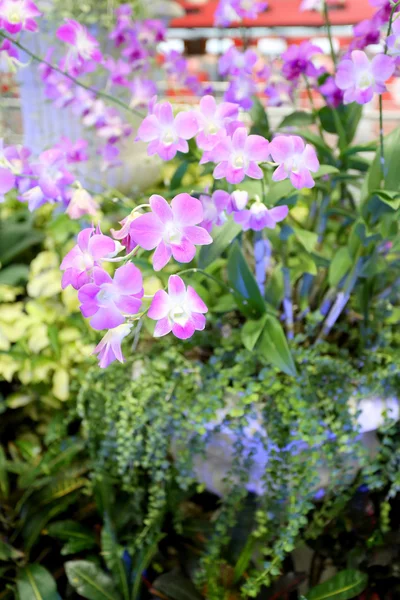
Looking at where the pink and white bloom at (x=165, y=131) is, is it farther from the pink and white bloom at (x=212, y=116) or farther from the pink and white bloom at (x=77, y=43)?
the pink and white bloom at (x=77, y=43)

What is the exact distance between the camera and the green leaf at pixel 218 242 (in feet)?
2.40

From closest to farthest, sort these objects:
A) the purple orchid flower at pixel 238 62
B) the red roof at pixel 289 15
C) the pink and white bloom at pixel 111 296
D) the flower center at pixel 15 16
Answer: the pink and white bloom at pixel 111 296, the flower center at pixel 15 16, the purple orchid flower at pixel 238 62, the red roof at pixel 289 15

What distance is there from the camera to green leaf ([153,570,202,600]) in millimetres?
987

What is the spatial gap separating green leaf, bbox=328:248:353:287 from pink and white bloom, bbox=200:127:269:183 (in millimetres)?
307

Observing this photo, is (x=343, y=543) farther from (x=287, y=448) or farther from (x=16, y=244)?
(x=16, y=244)

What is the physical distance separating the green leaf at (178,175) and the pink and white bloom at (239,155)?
1.06 feet

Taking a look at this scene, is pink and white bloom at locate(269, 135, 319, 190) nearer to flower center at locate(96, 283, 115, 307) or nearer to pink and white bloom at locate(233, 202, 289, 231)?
pink and white bloom at locate(233, 202, 289, 231)

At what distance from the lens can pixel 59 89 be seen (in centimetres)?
102

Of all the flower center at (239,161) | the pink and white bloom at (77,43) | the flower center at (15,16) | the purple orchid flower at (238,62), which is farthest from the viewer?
the purple orchid flower at (238,62)

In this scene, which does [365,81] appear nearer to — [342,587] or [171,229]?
[171,229]

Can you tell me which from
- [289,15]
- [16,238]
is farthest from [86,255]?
[289,15]

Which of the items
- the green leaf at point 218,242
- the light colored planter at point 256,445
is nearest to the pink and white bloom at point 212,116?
the green leaf at point 218,242

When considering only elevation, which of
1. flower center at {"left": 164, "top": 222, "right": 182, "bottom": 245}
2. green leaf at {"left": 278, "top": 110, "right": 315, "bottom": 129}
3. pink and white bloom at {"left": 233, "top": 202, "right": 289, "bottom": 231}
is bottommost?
pink and white bloom at {"left": 233, "top": 202, "right": 289, "bottom": 231}

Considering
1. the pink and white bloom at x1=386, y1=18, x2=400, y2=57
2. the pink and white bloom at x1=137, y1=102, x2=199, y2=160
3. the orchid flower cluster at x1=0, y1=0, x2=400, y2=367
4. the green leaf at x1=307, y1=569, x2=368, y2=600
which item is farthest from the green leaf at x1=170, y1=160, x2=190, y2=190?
the green leaf at x1=307, y1=569, x2=368, y2=600
